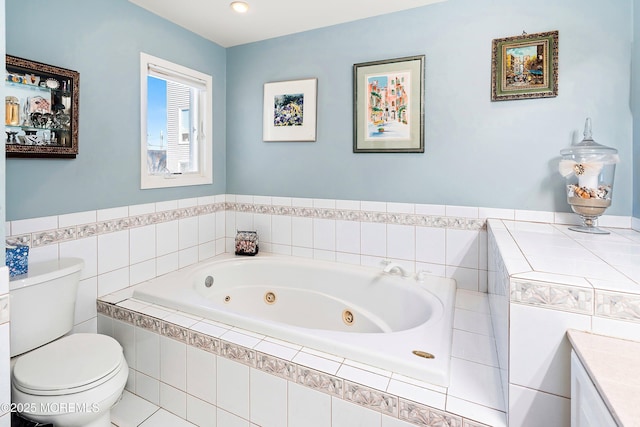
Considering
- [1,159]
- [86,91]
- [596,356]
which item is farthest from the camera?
[86,91]

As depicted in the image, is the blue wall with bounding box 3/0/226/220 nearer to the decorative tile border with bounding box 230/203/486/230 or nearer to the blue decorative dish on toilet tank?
the blue decorative dish on toilet tank

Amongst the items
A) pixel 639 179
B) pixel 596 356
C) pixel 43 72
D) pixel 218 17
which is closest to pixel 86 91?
pixel 43 72

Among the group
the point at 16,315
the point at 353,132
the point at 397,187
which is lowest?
the point at 16,315

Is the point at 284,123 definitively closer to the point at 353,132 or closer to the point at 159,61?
the point at 353,132

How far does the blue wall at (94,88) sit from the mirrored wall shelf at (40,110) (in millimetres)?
79

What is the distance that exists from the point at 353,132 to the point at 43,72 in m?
1.79

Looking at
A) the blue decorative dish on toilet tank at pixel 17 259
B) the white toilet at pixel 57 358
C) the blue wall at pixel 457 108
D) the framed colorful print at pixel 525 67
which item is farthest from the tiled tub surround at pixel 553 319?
the blue decorative dish on toilet tank at pixel 17 259

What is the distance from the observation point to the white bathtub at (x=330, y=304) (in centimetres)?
134

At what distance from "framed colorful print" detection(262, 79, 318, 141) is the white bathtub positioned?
3.25 ft

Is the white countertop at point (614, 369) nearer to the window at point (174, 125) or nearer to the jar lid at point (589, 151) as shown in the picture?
the jar lid at point (589, 151)

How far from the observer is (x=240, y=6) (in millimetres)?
2141

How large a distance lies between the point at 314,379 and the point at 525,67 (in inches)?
79.9

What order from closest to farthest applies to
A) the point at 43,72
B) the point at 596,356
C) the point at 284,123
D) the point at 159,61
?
1. the point at 596,356
2. the point at 43,72
3. the point at 159,61
4. the point at 284,123

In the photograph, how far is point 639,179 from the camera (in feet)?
5.53
